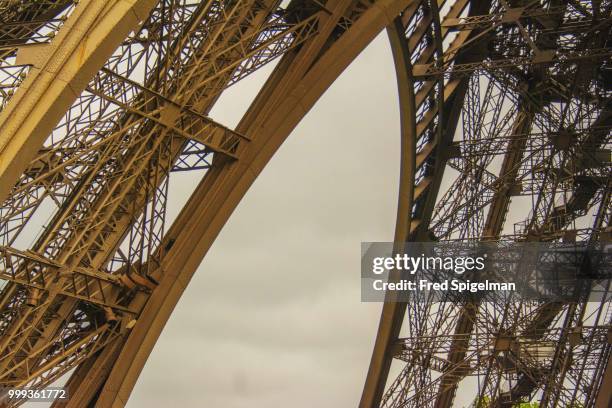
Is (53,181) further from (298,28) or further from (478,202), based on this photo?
(478,202)

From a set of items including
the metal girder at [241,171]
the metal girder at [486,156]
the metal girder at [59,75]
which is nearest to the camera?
the metal girder at [59,75]

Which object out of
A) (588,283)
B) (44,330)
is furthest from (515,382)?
(44,330)

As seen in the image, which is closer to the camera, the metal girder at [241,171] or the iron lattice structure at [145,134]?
the iron lattice structure at [145,134]

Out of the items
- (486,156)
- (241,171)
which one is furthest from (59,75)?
(486,156)

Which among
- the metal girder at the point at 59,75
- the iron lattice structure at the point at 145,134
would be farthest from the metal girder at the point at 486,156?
the metal girder at the point at 59,75

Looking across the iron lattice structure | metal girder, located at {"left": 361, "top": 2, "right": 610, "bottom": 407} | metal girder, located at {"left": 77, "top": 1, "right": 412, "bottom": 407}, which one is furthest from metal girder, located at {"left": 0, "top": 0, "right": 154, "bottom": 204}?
metal girder, located at {"left": 361, "top": 2, "right": 610, "bottom": 407}

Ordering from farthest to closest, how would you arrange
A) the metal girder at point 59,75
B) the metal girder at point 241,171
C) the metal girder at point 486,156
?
the metal girder at point 486,156 < the metal girder at point 241,171 < the metal girder at point 59,75

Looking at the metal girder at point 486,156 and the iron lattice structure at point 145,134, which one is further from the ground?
the metal girder at point 486,156

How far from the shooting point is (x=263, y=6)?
14.2 metres

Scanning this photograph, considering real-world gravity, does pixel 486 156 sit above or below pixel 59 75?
above

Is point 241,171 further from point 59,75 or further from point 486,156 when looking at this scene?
point 486,156

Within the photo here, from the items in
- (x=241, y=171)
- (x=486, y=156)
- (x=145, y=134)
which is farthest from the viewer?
(x=486, y=156)

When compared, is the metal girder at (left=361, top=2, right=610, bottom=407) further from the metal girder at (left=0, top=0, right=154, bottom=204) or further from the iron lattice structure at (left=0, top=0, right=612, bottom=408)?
the metal girder at (left=0, top=0, right=154, bottom=204)

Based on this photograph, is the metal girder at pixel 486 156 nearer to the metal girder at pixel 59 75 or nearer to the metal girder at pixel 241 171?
the metal girder at pixel 241 171
